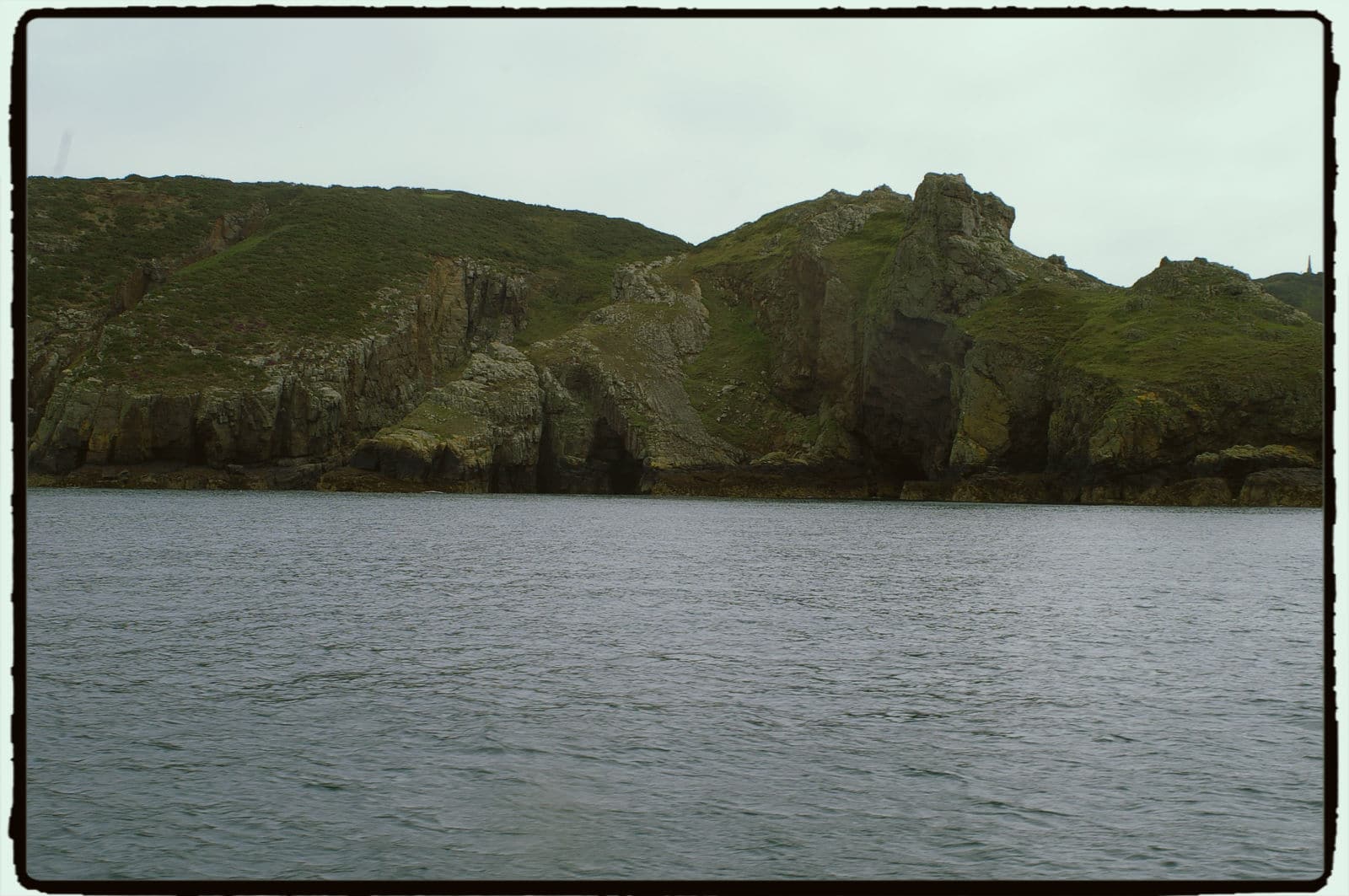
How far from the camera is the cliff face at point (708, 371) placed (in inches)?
4136

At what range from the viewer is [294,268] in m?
164

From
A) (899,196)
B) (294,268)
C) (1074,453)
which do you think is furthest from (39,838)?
(899,196)

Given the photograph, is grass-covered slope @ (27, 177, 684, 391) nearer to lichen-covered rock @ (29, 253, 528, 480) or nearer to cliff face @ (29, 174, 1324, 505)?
cliff face @ (29, 174, 1324, 505)

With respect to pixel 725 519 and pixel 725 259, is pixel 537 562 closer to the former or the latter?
pixel 725 519

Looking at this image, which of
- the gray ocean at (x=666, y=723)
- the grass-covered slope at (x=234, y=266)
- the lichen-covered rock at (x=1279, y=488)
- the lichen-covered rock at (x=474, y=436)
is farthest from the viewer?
the grass-covered slope at (x=234, y=266)

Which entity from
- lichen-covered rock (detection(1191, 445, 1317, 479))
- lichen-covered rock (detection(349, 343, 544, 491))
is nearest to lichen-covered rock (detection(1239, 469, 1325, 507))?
lichen-covered rock (detection(1191, 445, 1317, 479))

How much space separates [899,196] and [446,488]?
285ft

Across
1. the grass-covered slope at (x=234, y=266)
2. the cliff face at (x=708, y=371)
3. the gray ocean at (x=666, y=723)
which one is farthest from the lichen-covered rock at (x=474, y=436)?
the gray ocean at (x=666, y=723)

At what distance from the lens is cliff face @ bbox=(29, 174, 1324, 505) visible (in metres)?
105

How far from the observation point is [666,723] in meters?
20.1

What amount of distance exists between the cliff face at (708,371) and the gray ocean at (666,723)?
6026cm

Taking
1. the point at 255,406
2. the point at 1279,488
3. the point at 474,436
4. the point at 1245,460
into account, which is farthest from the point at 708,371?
the point at 1279,488

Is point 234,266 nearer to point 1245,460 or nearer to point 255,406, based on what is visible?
point 255,406

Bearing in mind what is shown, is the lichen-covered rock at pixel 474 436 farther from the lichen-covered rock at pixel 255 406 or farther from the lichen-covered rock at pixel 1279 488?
the lichen-covered rock at pixel 1279 488
